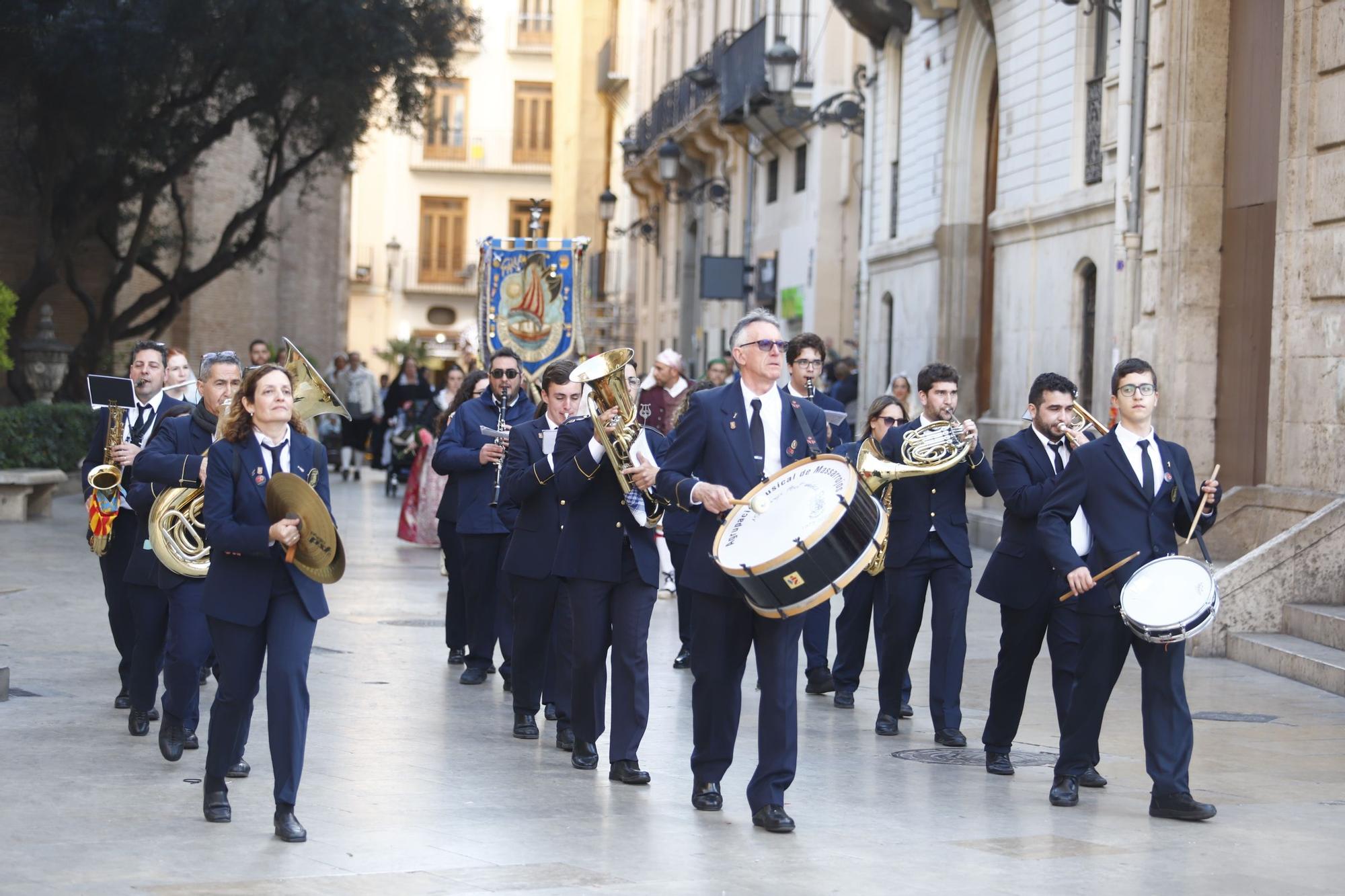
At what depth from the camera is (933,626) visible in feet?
31.2

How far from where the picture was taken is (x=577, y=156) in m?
57.5

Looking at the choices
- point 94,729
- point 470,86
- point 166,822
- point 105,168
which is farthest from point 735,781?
point 470,86

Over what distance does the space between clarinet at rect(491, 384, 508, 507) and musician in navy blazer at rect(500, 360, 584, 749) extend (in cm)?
71

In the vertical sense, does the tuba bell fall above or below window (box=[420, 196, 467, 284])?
below

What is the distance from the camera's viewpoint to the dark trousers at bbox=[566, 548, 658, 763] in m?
8.27

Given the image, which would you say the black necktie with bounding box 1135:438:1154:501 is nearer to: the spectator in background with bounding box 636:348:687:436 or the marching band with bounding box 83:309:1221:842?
the marching band with bounding box 83:309:1221:842

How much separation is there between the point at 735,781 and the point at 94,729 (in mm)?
3047

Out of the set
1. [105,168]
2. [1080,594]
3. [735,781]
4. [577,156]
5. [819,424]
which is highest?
[577,156]

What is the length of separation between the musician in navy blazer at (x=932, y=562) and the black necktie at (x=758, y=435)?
75.9 inches

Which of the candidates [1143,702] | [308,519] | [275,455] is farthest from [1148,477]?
[275,455]

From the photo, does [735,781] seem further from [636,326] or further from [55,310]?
[636,326]

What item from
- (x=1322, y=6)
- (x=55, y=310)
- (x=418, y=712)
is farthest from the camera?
(x=55, y=310)

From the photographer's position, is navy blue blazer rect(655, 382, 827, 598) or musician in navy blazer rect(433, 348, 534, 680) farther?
Answer: musician in navy blazer rect(433, 348, 534, 680)

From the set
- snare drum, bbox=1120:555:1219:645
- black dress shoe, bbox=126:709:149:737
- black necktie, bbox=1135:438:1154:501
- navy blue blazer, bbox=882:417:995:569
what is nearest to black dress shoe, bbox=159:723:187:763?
black dress shoe, bbox=126:709:149:737
